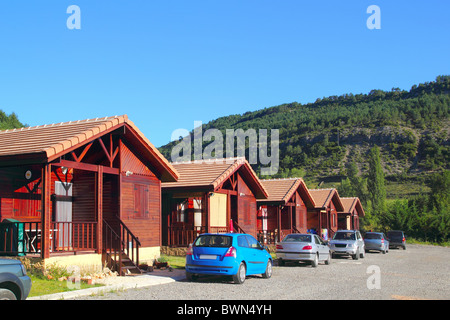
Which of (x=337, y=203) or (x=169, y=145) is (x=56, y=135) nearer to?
(x=337, y=203)

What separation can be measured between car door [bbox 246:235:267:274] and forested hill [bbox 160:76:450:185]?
70078mm

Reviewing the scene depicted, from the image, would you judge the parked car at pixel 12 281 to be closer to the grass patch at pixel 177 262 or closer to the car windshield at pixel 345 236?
the grass patch at pixel 177 262

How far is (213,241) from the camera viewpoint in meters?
15.4

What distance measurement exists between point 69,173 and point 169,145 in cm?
10436

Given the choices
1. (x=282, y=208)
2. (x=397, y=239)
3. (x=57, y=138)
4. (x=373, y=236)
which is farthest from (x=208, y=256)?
(x=397, y=239)

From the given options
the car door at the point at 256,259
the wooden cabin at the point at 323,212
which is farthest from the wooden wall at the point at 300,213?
the car door at the point at 256,259

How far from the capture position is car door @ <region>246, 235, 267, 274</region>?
15609mm

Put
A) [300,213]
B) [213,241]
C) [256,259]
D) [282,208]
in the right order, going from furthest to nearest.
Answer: [300,213]
[282,208]
[256,259]
[213,241]

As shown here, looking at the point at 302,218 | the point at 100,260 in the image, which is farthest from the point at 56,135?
the point at 302,218

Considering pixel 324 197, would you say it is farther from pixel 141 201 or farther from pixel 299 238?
pixel 141 201

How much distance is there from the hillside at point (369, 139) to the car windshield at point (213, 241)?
71014mm

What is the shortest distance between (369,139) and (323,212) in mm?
70464

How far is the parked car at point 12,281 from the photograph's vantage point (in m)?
8.38

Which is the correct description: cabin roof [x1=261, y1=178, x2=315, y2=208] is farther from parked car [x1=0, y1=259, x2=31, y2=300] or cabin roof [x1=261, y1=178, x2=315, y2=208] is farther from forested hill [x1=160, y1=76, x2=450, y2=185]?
forested hill [x1=160, y1=76, x2=450, y2=185]
